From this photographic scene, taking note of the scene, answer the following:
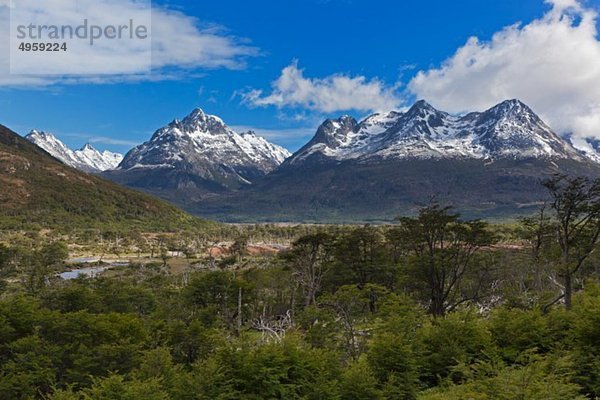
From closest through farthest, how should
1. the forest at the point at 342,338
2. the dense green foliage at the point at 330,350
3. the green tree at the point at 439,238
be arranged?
the dense green foliage at the point at 330,350 → the forest at the point at 342,338 → the green tree at the point at 439,238

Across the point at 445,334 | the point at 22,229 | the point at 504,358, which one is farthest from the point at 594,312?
the point at 22,229

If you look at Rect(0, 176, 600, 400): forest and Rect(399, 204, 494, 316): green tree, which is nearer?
Rect(0, 176, 600, 400): forest

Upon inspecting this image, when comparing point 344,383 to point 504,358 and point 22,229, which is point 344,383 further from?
point 22,229

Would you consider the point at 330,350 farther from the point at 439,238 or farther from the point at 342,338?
the point at 439,238

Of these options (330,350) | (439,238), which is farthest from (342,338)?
(439,238)

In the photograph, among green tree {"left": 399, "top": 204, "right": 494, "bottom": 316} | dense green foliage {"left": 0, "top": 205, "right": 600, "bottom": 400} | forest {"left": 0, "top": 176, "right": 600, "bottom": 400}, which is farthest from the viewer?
green tree {"left": 399, "top": 204, "right": 494, "bottom": 316}

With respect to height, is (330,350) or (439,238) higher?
(439,238)

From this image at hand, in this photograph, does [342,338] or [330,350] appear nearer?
[330,350]

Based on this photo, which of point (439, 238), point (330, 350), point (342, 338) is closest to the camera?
point (330, 350)

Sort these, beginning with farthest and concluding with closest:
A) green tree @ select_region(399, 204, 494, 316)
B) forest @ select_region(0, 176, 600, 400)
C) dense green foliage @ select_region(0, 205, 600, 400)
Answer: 1. green tree @ select_region(399, 204, 494, 316)
2. forest @ select_region(0, 176, 600, 400)
3. dense green foliage @ select_region(0, 205, 600, 400)

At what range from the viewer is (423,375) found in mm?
25516

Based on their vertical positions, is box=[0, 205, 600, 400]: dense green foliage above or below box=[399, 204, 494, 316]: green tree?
below

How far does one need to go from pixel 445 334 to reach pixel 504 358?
10.6 feet

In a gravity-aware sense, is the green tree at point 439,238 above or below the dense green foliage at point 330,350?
above
